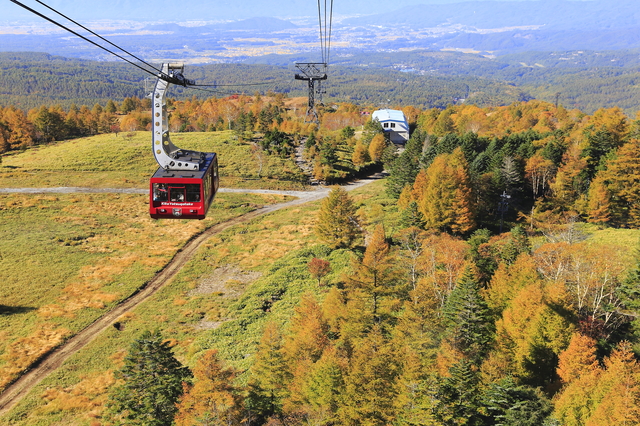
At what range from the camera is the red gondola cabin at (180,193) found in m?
30.5

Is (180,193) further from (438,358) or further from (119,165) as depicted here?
(119,165)

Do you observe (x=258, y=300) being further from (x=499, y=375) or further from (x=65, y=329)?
(x=499, y=375)

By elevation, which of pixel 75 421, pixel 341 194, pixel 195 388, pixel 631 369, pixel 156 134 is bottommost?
pixel 75 421

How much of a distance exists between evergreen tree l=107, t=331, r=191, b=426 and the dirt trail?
17440 mm

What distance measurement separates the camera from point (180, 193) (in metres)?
31.3

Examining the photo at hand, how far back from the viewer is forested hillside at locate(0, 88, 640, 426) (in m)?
33.6

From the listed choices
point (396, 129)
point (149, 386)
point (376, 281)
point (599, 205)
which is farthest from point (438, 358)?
point (396, 129)

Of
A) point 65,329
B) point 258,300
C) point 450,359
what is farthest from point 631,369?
point 65,329

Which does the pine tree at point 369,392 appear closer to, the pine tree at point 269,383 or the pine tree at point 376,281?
the pine tree at point 269,383

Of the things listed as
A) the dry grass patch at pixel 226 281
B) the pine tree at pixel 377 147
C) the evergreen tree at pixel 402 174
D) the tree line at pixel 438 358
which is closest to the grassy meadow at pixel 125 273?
the dry grass patch at pixel 226 281

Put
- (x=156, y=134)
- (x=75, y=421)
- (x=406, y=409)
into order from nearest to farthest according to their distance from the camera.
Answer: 1. (x=156, y=134)
2. (x=406, y=409)
3. (x=75, y=421)

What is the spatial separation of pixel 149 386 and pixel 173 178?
59.9 ft

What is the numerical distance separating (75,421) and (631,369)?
155ft

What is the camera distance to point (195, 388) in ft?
115
